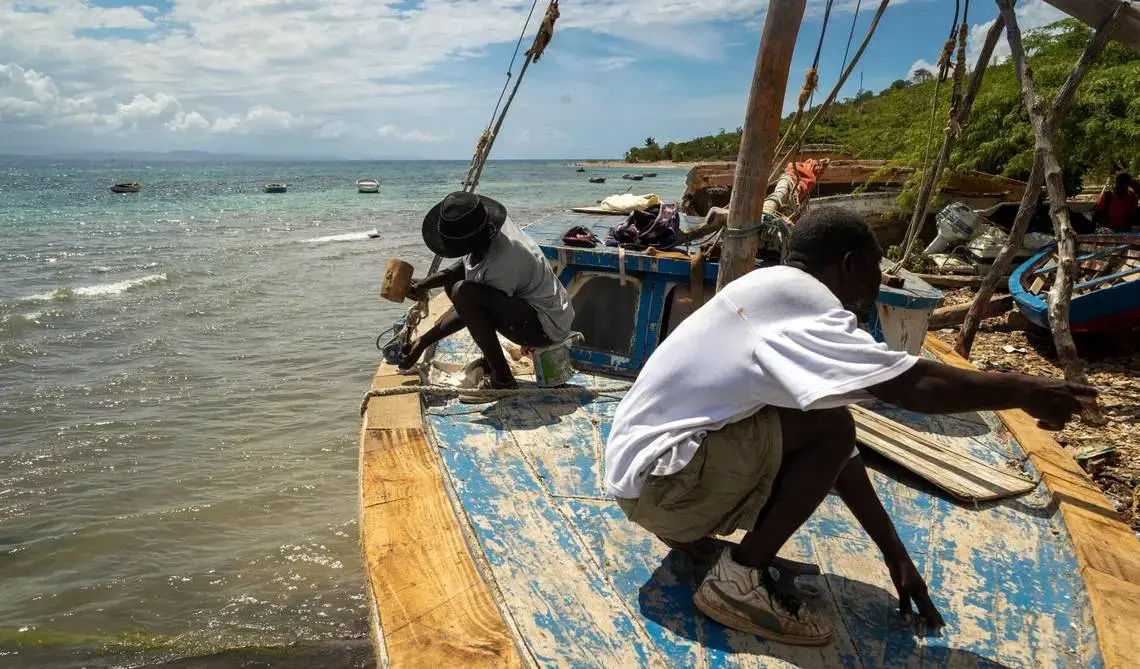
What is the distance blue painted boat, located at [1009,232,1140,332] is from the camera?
6367mm

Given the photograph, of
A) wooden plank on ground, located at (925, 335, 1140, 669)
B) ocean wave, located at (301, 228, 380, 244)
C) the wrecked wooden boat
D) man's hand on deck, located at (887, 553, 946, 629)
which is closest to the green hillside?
the wrecked wooden boat

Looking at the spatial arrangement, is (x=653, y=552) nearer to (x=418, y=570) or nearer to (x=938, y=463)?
(x=418, y=570)

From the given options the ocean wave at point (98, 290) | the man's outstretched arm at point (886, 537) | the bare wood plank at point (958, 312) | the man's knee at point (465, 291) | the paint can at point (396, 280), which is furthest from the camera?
the ocean wave at point (98, 290)

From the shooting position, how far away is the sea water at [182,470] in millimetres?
3863

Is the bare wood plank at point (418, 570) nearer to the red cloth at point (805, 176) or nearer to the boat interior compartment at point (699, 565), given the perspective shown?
the boat interior compartment at point (699, 565)

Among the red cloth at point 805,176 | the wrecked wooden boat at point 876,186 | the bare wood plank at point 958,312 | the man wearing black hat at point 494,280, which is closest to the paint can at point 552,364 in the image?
A: the man wearing black hat at point 494,280

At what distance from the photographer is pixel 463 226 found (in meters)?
3.90

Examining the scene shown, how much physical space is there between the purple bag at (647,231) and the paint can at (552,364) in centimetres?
87

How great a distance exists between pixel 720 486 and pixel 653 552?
0.65 meters

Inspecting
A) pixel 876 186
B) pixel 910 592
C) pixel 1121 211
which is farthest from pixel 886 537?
pixel 876 186

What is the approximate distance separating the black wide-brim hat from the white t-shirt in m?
1.93

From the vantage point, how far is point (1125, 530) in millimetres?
2914

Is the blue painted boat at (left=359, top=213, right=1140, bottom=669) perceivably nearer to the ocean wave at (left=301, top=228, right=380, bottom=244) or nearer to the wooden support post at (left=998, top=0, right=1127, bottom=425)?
the wooden support post at (left=998, top=0, right=1127, bottom=425)

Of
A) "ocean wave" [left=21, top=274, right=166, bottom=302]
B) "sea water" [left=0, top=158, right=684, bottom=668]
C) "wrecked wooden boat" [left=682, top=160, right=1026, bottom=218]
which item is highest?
"wrecked wooden boat" [left=682, top=160, right=1026, bottom=218]
